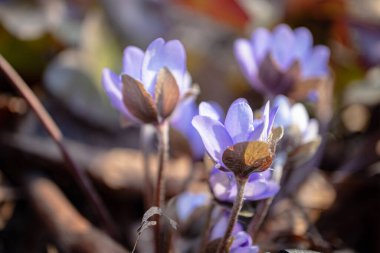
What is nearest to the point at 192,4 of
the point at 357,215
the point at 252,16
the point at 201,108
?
the point at 252,16

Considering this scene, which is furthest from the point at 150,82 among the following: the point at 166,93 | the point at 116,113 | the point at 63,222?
the point at 116,113

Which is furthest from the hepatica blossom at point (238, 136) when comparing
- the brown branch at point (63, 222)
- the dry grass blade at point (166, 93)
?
the brown branch at point (63, 222)

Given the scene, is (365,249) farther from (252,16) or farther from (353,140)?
(252,16)

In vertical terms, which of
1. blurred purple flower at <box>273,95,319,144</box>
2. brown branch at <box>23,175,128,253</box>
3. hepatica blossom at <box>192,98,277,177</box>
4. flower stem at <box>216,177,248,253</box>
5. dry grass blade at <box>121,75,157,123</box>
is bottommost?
Answer: brown branch at <box>23,175,128,253</box>

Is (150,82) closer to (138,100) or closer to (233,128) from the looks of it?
(138,100)

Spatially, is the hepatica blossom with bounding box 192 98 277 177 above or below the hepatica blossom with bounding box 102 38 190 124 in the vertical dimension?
below

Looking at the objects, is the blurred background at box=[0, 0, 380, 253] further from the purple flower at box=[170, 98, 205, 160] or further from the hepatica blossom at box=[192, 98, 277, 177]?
the hepatica blossom at box=[192, 98, 277, 177]

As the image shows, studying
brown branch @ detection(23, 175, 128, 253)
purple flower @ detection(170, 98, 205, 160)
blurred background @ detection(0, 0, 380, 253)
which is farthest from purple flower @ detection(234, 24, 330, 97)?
brown branch @ detection(23, 175, 128, 253)
